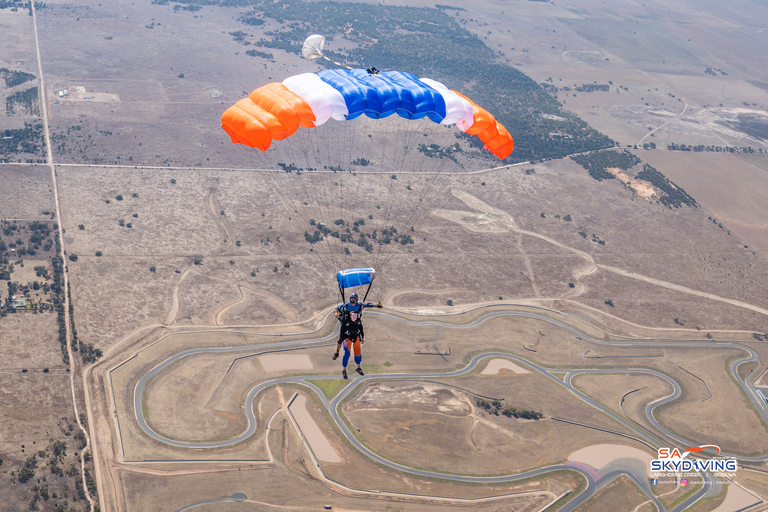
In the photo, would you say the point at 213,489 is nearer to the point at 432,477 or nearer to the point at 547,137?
the point at 432,477

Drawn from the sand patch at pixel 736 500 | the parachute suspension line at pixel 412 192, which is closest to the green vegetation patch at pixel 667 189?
the parachute suspension line at pixel 412 192

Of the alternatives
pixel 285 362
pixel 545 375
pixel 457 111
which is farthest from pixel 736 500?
pixel 285 362

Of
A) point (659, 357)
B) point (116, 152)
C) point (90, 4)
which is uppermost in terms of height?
point (90, 4)

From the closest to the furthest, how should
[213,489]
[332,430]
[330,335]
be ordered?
[213,489] < [332,430] < [330,335]

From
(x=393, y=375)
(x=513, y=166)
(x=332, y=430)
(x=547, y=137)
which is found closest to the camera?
(x=332, y=430)

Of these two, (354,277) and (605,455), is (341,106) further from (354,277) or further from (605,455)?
(605,455)

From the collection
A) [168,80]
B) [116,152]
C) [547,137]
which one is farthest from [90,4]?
[547,137]
